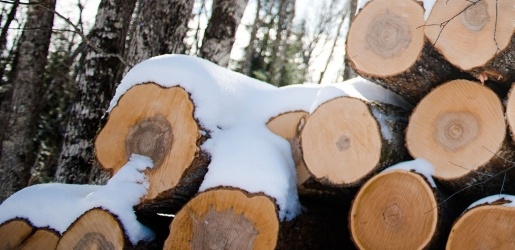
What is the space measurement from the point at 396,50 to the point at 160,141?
1.42m

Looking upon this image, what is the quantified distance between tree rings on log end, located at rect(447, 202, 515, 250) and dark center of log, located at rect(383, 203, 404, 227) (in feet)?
0.90

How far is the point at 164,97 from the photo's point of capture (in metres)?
2.95

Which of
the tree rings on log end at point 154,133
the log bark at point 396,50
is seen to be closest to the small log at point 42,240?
the tree rings on log end at point 154,133

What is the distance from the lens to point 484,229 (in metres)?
2.37

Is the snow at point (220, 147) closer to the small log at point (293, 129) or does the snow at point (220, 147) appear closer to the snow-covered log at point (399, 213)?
the small log at point (293, 129)

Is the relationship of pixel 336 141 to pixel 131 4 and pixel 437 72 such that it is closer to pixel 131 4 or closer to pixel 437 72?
pixel 437 72

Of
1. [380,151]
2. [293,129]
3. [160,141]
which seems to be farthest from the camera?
[293,129]

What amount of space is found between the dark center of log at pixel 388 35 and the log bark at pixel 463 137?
314mm

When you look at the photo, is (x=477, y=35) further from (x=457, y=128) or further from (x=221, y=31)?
(x=221, y=31)

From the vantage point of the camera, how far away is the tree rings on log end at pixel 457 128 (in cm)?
246

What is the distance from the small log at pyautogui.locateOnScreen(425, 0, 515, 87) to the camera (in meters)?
2.38

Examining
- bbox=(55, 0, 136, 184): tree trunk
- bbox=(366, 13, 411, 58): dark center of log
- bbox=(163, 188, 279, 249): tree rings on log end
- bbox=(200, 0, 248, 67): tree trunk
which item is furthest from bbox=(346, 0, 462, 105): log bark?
bbox=(55, 0, 136, 184): tree trunk

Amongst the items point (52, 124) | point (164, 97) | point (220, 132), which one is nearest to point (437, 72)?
point (220, 132)

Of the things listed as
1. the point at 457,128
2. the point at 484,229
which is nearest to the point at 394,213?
the point at 484,229
